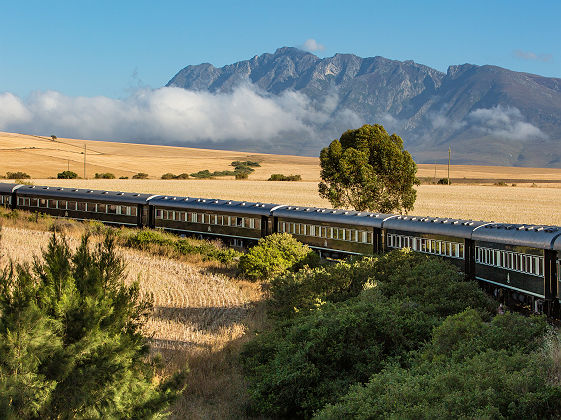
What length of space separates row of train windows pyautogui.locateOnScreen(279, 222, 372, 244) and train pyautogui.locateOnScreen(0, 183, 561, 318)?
4cm

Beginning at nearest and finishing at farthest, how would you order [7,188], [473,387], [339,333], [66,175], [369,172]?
[473,387]
[339,333]
[369,172]
[7,188]
[66,175]

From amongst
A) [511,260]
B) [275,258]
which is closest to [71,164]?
[275,258]

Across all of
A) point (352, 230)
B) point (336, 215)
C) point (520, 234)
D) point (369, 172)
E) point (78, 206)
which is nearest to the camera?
point (520, 234)

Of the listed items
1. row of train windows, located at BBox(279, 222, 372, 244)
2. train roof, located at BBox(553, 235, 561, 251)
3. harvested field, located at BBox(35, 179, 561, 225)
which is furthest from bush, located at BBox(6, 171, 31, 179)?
train roof, located at BBox(553, 235, 561, 251)

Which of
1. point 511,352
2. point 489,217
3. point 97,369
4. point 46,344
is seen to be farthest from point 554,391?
point 489,217

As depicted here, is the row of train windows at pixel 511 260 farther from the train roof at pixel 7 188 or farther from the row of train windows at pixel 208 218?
the train roof at pixel 7 188

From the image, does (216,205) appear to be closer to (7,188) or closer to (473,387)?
(7,188)

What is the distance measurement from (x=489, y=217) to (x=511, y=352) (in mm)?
36112

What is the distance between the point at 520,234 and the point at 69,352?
45.9 feet

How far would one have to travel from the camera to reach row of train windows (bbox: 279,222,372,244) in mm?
26688

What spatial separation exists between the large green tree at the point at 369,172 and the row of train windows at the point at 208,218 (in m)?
7.78

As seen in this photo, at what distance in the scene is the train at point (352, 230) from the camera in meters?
17.6

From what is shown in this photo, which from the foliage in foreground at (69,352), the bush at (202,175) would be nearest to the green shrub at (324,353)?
the foliage in foreground at (69,352)

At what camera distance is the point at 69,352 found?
8.30 metres
